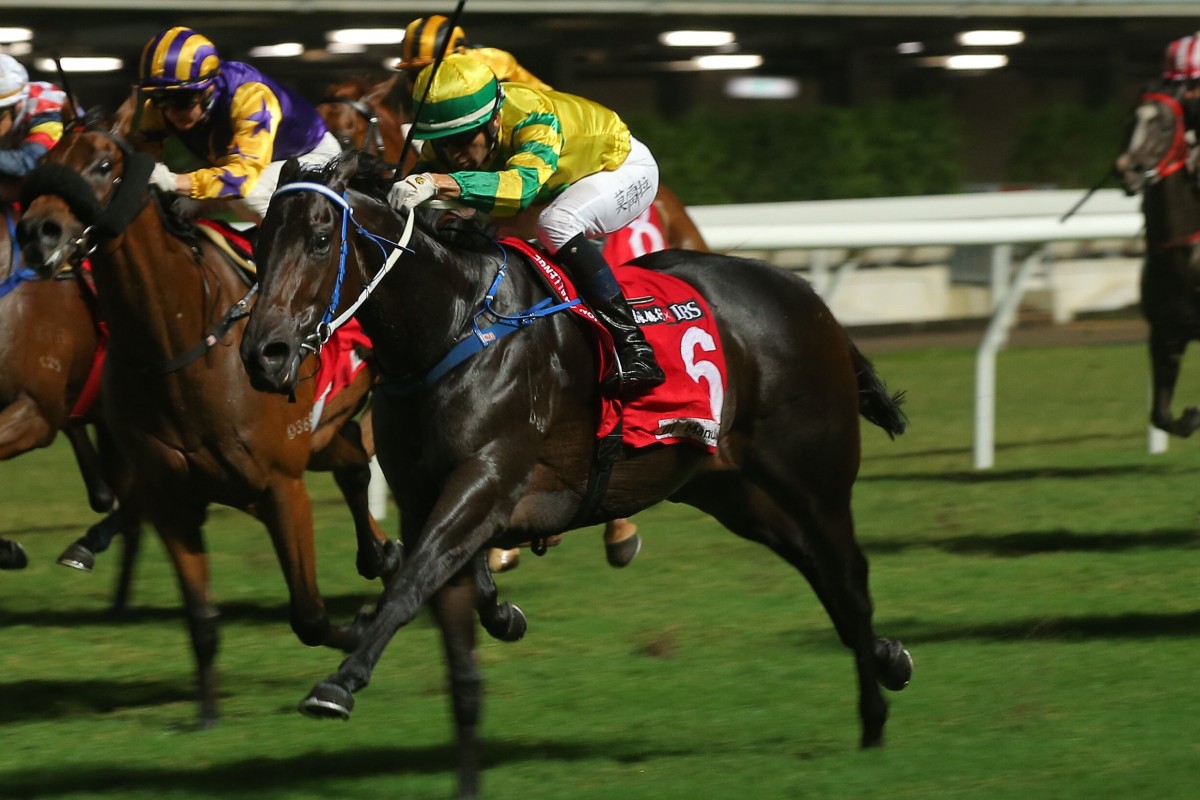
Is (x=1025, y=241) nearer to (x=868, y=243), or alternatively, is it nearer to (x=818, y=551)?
(x=868, y=243)

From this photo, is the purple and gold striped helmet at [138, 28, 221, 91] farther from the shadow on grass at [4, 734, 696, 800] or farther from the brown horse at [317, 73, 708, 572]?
the shadow on grass at [4, 734, 696, 800]

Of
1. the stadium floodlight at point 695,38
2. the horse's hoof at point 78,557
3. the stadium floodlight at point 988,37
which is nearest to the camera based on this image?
the horse's hoof at point 78,557

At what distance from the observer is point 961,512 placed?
7.46m

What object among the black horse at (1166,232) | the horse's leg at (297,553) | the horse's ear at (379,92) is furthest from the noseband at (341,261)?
the black horse at (1166,232)

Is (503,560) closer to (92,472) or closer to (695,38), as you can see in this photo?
(92,472)

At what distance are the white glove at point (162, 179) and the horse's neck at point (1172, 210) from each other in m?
4.49

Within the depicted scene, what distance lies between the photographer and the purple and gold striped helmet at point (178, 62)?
16.2 feet

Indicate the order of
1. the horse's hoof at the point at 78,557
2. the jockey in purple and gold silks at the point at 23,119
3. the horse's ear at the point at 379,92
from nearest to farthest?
1. the jockey in purple and gold silks at the point at 23,119
2. the horse's hoof at the point at 78,557
3. the horse's ear at the point at 379,92

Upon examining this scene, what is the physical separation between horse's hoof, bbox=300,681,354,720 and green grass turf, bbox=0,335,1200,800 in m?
0.58

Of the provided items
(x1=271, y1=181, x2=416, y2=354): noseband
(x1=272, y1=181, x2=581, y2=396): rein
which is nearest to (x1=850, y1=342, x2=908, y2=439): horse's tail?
(x1=272, y1=181, x2=581, y2=396): rein

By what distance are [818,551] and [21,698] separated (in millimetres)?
2300

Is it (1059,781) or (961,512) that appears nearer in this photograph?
(1059,781)

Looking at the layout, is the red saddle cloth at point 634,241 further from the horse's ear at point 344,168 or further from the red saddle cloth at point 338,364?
the horse's ear at point 344,168

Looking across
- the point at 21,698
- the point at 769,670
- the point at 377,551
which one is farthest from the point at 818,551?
the point at 21,698
